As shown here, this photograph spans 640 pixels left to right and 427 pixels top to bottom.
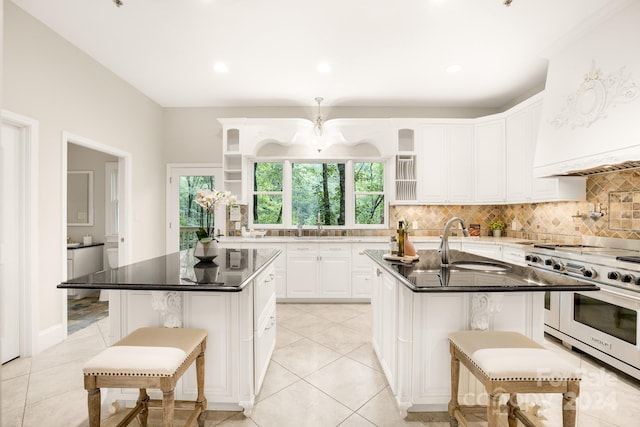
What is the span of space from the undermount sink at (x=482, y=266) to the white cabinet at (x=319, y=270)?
236cm

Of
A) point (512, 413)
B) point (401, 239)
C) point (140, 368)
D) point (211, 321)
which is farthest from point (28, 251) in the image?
point (512, 413)

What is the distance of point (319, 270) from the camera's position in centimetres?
465

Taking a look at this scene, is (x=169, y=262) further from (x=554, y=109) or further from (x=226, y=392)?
(x=554, y=109)

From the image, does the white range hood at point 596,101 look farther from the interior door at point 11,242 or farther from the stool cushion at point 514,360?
the interior door at point 11,242

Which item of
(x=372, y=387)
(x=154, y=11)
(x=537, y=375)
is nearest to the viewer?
(x=537, y=375)

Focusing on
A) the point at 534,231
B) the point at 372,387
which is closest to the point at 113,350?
the point at 372,387

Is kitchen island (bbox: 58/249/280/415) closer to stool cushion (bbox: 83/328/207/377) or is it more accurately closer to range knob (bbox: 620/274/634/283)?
stool cushion (bbox: 83/328/207/377)

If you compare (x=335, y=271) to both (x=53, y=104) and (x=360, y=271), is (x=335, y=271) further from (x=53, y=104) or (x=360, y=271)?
(x=53, y=104)

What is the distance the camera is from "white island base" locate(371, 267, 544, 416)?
2022 millimetres

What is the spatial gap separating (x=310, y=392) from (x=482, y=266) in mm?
1539

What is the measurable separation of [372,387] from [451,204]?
3.26 m

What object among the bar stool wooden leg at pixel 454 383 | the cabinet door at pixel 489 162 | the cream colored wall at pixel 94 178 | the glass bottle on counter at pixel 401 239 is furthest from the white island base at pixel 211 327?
the cream colored wall at pixel 94 178

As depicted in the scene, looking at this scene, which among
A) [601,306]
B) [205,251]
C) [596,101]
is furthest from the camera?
[596,101]

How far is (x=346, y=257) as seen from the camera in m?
4.66
